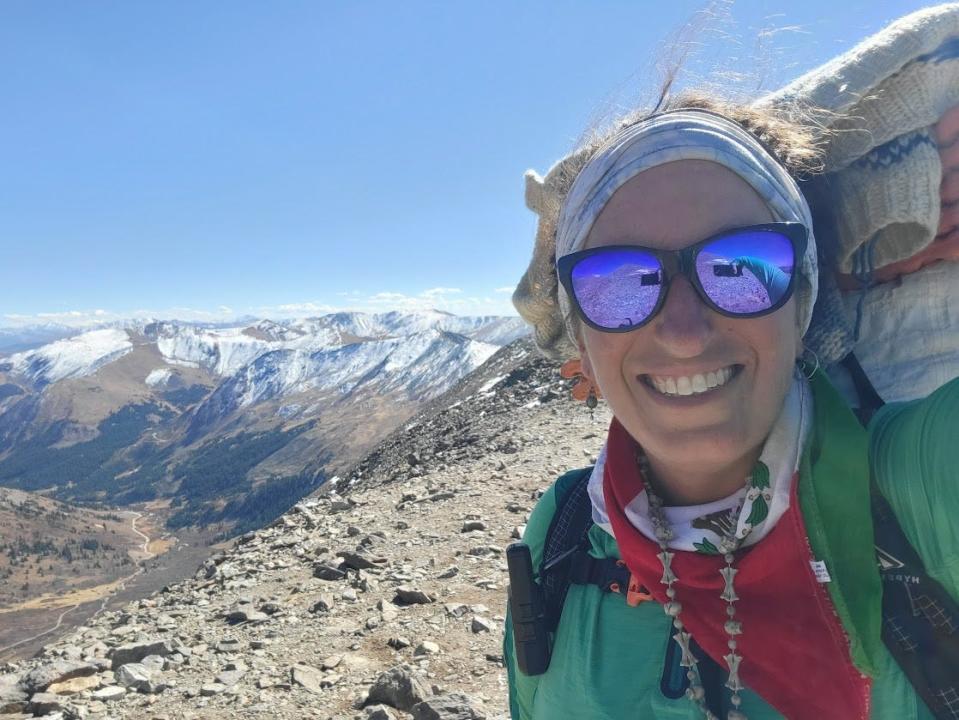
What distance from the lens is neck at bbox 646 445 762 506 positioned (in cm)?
168

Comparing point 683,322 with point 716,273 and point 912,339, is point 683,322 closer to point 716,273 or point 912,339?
point 716,273

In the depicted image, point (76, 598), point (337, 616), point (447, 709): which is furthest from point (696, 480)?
point (76, 598)

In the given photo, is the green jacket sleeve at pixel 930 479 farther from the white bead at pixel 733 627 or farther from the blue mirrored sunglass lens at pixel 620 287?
the blue mirrored sunglass lens at pixel 620 287

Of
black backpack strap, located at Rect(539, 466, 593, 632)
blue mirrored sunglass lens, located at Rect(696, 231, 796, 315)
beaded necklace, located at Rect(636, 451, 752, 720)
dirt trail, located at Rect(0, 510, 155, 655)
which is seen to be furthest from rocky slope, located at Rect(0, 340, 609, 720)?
dirt trail, located at Rect(0, 510, 155, 655)

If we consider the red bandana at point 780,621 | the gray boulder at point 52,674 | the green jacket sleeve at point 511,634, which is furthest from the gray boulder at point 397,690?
the red bandana at point 780,621

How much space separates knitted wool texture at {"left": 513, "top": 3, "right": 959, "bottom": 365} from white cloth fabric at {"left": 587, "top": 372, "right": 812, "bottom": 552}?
33 cm

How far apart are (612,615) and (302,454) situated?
206030mm

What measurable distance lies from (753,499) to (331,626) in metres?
5.68

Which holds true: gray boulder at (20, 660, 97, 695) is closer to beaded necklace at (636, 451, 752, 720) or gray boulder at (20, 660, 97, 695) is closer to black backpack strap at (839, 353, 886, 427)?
beaded necklace at (636, 451, 752, 720)

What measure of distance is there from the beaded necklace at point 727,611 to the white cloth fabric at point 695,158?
0.65 meters

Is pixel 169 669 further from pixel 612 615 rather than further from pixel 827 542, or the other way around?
pixel 827 542

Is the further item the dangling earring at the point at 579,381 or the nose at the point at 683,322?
the dangling earring at the point at 579,381

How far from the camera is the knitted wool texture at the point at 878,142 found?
71.1 inches

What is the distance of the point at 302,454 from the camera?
7781 inches
